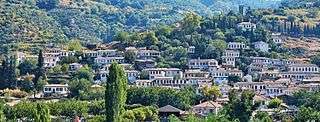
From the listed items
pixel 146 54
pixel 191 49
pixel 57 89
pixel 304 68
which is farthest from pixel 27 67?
pixel 304 68

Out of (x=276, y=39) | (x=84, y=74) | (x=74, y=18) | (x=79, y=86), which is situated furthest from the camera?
(x=74, y=18)

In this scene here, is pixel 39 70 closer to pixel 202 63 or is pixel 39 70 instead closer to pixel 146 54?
pixel 146 54

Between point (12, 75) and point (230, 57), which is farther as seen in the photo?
point (230, 57)

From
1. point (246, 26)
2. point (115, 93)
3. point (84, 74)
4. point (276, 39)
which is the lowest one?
point (84, 74)

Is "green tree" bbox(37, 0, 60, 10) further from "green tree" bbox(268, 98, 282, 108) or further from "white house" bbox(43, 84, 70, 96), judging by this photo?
"green tree" bbox(268, 98, 282, 108)

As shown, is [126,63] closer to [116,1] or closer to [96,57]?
[96,57]

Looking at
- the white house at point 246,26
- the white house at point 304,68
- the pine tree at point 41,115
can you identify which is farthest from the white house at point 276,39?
the pine tree at point 41,115

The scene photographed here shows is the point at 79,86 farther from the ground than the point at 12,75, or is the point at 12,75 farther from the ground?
the point at 12,75
